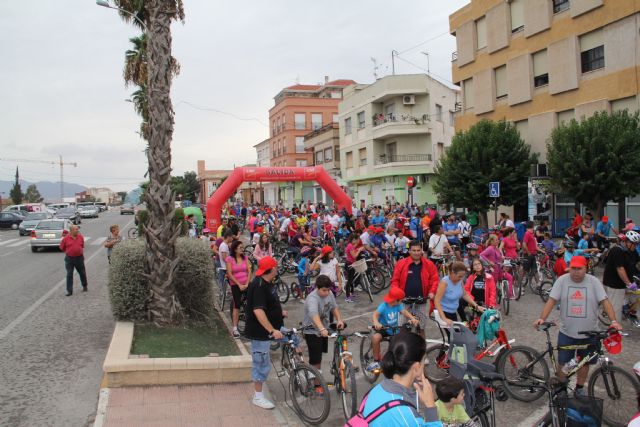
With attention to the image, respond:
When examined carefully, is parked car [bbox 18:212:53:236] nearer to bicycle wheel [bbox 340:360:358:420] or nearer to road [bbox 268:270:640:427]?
road [bbox 268:270:640:427]

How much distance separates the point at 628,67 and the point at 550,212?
694cm

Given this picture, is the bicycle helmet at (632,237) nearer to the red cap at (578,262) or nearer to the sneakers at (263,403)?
the red cap at (578,262)

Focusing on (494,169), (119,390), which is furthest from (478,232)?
(119,390)

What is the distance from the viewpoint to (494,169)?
74.8ft

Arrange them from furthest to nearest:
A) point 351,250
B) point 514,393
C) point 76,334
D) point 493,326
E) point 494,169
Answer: point 494,169
point 351,250
point 76,334
point 493,326
point 514,393

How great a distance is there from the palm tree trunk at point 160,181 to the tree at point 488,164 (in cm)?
1717

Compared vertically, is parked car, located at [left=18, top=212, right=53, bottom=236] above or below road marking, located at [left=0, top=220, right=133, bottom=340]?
above

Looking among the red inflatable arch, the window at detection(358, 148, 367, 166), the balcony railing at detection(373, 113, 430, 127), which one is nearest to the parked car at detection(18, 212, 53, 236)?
the red inflatable arch

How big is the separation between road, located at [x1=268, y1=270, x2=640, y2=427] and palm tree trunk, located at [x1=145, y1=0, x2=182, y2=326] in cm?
208

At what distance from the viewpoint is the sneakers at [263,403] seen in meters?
6.03

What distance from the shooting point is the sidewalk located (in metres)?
5.60

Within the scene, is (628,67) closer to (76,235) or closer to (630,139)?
(630,139)

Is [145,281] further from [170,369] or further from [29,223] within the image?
[29,223]

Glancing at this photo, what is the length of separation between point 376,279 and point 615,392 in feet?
27.5
